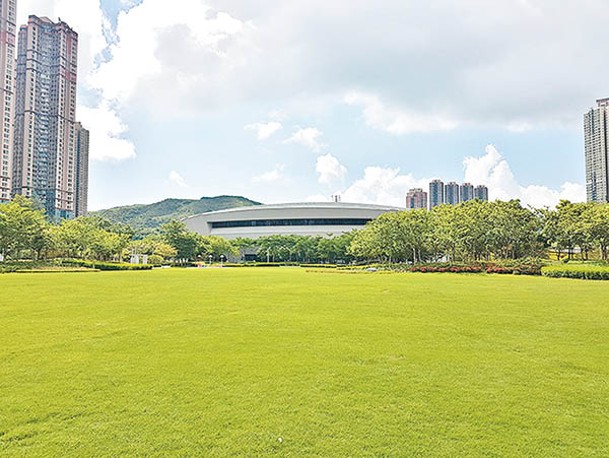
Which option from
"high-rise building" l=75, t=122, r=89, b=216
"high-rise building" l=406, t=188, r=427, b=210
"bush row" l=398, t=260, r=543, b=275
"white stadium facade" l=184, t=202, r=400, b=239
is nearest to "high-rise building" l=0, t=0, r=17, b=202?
"high-rise building" l=75, t=122, r=89, b=216

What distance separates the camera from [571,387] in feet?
16.0

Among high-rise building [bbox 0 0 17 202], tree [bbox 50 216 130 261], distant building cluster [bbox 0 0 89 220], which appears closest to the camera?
tree [bbox 50 216 130 261]

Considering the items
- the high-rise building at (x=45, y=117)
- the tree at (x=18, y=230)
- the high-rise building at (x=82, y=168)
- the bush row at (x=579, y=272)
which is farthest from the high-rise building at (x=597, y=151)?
the high-rise building at (x=82, y=168)

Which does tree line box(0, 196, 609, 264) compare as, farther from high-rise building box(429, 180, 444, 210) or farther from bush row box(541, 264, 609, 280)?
high-rise building box(429, 180, 444, 210)

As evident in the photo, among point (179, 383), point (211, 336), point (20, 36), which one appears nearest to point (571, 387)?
point (179, 383)

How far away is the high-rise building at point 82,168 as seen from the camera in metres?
96.8

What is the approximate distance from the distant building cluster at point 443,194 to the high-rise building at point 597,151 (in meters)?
32.4

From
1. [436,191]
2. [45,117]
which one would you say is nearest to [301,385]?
[45,117]

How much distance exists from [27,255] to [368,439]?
144 ft

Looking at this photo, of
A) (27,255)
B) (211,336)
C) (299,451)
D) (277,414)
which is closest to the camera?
(299,451)

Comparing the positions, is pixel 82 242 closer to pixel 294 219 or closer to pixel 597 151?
pixel 294 219

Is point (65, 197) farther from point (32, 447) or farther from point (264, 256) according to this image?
point (32, 447)

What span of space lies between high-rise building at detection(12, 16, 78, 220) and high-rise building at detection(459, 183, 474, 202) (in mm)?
87538

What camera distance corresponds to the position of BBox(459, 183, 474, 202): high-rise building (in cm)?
10462
